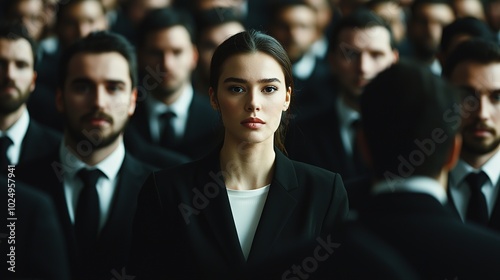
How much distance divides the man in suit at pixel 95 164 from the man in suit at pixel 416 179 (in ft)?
4.50

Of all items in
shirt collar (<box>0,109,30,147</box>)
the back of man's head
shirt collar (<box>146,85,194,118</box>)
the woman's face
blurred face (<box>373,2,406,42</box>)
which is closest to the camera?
the back of man's head

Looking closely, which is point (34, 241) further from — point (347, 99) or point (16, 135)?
point (347, 99)

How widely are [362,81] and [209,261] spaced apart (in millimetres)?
2127

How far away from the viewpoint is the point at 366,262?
4.95ft

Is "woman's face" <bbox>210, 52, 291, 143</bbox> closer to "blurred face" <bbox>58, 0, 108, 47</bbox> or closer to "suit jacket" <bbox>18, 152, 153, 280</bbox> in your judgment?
"suit jacket" <bbox>18, 152, 153, 280</bbox>

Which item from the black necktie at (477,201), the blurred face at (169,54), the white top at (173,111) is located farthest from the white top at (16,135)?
the black necktie at (477,201)

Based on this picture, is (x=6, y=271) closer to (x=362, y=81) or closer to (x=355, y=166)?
(x=355, y=166)

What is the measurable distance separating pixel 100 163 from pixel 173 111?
3.50 feet

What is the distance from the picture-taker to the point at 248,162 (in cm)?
230

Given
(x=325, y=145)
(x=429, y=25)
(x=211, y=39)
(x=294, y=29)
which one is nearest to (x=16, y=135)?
(x=325, y=145)

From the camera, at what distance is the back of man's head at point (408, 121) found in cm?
163

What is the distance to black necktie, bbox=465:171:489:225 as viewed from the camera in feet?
9.29

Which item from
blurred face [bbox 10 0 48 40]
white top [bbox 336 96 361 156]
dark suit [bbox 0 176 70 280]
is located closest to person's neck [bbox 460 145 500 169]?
white top [bbox 336 96 361 156]

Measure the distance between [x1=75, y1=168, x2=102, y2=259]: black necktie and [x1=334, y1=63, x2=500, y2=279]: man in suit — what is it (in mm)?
1416
